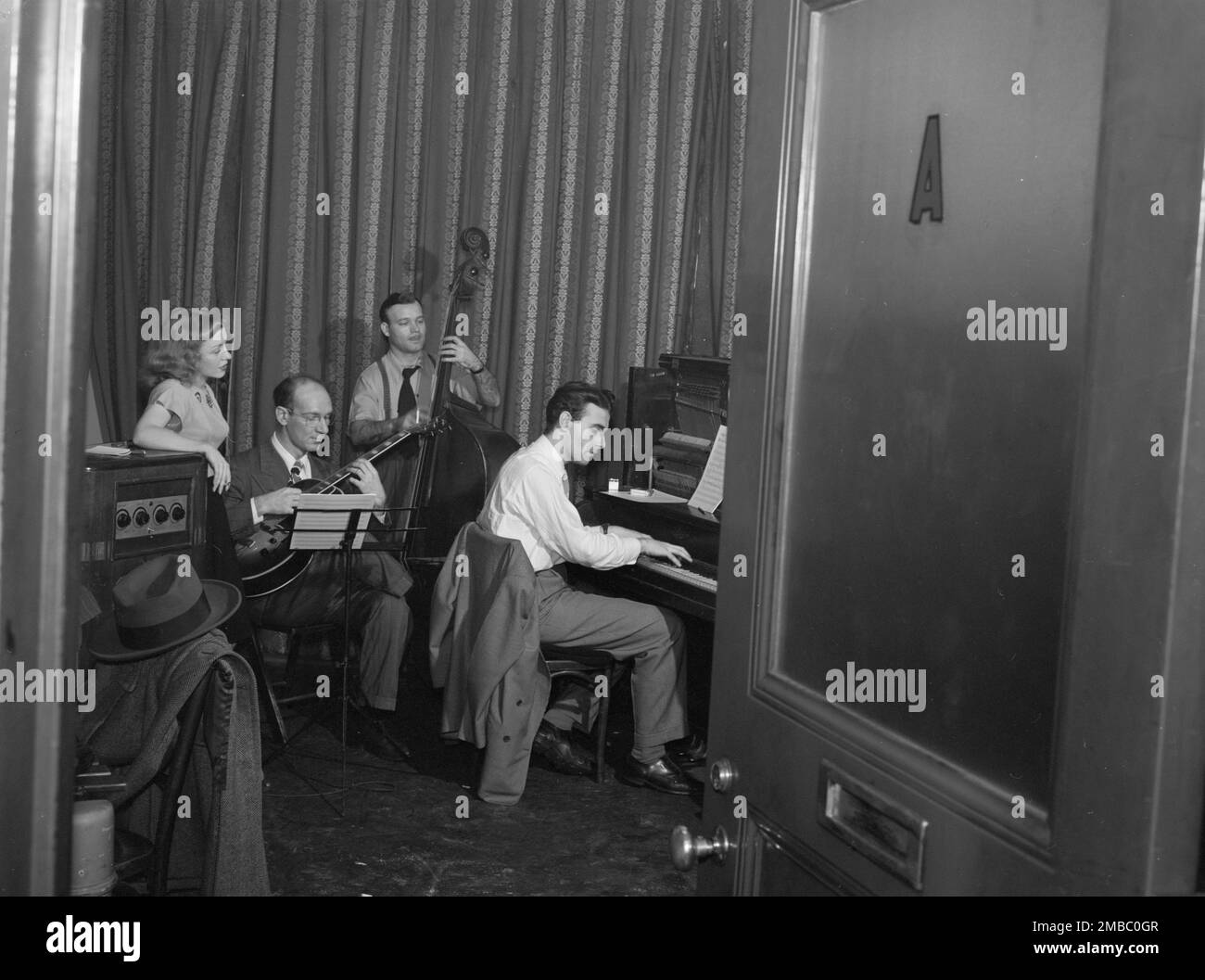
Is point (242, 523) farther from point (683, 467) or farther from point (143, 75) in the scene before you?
point (143, 75)

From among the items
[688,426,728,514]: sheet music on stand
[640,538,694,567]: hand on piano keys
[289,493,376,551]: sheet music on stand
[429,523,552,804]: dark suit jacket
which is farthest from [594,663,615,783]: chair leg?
[289,493,376,551]: sheet music on stand

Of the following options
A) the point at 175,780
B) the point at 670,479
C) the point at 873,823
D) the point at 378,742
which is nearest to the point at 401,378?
the point at 670,479

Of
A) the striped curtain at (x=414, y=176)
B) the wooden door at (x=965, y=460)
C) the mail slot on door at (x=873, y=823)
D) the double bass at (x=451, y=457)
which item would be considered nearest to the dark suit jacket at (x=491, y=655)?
the double bass at (x=451, y=457)

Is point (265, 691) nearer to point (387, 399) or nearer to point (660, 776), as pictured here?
point (387, 399)

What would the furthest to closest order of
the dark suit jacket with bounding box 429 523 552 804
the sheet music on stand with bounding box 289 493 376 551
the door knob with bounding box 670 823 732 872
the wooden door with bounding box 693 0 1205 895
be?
the dark suit jacket with bounding box 429 523 552 804 < the sheet music on stand with bounding box 289 493 376 551 < the door knob with bounding box 670 823 732 872 < the wooden door with bounding box 693 0 1205 895

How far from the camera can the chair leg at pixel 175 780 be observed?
2723 millimetres

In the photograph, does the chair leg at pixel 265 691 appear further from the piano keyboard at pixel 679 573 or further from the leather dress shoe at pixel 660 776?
the piano keyboard at pixel 679 573

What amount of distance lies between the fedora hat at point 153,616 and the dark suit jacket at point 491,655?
111cm

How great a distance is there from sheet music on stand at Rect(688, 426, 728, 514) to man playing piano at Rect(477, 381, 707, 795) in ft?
0.62

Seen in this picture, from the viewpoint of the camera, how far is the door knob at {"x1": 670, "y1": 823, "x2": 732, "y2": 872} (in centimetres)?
158

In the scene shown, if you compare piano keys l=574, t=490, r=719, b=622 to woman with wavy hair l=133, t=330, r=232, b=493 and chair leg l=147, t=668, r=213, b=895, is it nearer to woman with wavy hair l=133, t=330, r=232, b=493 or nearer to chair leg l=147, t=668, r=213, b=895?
woman with wavy hair l=133, t=330, r=232, b=493

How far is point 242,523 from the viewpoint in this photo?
4.57 m

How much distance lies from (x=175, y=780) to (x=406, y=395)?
271 centimetres
